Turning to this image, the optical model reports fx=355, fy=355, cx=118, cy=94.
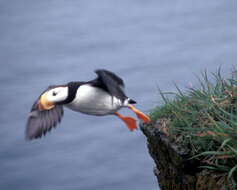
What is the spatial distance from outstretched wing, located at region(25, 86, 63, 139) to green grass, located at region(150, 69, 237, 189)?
1.30 metres

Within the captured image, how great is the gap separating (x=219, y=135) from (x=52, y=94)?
1.50 meters

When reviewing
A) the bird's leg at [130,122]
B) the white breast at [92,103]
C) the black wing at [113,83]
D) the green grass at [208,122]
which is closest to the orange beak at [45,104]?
the white breast at [92,103]

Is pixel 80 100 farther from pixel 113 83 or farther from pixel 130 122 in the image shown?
pixel 130 122

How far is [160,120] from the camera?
11.8 ft

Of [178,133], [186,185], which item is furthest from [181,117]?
[186,185]

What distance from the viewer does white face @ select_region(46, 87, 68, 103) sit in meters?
1.98

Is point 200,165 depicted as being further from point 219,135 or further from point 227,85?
point 227,85

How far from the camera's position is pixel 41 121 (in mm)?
2152

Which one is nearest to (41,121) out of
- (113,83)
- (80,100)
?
(80,100)

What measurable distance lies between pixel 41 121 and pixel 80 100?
315 millimetres

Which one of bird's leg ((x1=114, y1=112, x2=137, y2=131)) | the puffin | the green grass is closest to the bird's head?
the puffin

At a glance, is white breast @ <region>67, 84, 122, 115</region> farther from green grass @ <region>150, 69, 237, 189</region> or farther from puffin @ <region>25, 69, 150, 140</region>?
green grass @ <region>150, 69, 237, 189</region>

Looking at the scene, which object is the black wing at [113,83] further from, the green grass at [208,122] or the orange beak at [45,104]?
the green grass at [208,122]

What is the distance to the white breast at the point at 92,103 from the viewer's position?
2.02 metres
